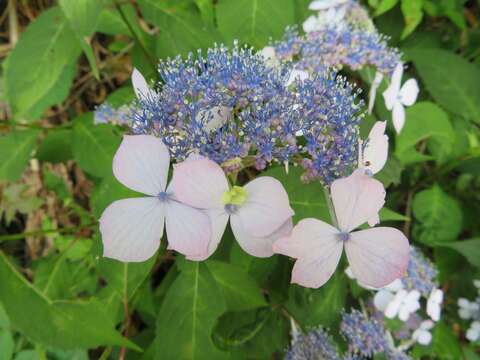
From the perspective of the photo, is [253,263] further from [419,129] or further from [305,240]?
[419,129]

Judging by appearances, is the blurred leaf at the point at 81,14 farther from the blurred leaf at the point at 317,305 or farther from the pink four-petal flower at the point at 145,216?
the blurred leaf at the point at 317,305

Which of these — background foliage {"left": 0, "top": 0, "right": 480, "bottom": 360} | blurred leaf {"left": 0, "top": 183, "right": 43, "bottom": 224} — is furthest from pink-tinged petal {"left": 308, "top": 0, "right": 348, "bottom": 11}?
blurred leaf {"left": 0, "top": 183, "right": 43, "bottom": 224}

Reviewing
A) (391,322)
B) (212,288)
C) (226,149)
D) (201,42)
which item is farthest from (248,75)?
(391,322)

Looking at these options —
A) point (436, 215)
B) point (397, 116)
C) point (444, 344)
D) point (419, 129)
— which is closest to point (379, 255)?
Result: point (397, 116)

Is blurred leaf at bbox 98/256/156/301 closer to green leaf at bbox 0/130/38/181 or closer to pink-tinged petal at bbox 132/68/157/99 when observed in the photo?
pink-tinged petal at bbox 132/68/157/99

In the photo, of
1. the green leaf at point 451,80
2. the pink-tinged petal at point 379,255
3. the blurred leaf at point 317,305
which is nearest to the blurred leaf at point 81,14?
the pink-tinged petal at point 379,255
